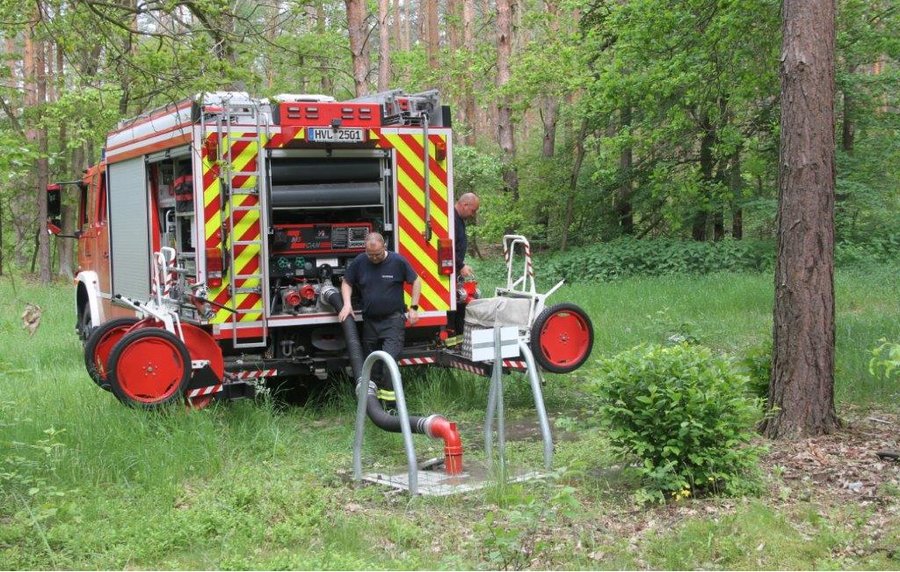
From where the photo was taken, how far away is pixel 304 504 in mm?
6547

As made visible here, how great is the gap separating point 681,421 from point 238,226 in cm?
460

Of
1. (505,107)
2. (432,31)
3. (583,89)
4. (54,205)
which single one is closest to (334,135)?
(54,205)

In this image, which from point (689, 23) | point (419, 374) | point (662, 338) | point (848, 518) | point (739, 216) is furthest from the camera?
point (739, 216)

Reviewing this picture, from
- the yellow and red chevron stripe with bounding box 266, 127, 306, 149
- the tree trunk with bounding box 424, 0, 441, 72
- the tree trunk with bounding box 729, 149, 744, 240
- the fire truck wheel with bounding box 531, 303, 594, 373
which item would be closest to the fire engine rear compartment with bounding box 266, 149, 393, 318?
the yellow and red chevron stripe with bounding box 266, 127, 306, 149

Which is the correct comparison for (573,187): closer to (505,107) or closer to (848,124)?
(505,107)

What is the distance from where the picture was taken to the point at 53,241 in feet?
129

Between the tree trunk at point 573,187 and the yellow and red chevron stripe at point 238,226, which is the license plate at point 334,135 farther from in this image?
the tree trunk at point 573,187

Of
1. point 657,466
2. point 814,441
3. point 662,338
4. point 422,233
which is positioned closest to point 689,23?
point 662,338

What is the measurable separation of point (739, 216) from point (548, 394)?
15.6 metres

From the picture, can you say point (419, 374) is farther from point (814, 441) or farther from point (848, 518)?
point (848, 518)

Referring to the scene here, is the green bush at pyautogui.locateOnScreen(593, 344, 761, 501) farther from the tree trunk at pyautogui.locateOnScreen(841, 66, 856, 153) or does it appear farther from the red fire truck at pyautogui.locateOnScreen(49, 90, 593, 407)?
the tree trunk at pyautogui.locateOnScreen(841, 66, 856, 153)

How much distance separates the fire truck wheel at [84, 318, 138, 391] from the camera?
870 centimetres

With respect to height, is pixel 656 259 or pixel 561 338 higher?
pixel 656 259

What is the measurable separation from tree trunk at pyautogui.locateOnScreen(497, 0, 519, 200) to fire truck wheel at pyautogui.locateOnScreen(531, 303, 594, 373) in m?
15.9
